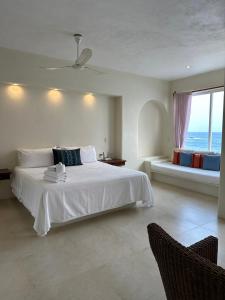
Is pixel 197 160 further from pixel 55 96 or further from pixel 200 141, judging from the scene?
pixel 55 96

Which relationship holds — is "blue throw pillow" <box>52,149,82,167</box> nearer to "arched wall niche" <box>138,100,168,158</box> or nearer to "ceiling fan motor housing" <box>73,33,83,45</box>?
"ceiling fan motor housing" <box>73,33,83,45</box>

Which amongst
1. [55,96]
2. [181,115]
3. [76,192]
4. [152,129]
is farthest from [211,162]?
[55,96]

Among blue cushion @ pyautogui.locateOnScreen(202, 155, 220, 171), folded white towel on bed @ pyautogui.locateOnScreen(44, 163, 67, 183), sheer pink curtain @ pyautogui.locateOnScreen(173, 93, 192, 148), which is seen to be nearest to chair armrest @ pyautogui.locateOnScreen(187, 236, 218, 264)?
folded white towel on bed @ pyautogui.locateOnScreen(44, 163, 67, 183)

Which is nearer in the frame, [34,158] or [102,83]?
[34,158]

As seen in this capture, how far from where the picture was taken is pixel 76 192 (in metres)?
3.05

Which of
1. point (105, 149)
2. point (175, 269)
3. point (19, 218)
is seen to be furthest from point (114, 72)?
point (175, 269)

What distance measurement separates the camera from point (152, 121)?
6.30 m

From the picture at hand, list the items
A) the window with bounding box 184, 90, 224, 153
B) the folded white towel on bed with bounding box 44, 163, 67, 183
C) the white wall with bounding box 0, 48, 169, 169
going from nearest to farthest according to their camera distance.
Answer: the folded white towel on bed with bounding box 44, 163, 67, 183, the white wall with bounding box 0, 48, 169, 169, the window with bounding box 184, 90, 224, 153

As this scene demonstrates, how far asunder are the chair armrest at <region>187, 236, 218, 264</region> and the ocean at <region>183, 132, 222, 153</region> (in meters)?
4.06

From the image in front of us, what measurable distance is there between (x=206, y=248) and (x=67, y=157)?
3.22 meters

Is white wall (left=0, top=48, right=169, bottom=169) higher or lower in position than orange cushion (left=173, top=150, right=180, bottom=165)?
higher

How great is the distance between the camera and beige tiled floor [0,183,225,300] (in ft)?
6.22

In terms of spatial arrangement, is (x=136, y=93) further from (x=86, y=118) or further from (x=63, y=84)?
(x=63, y=84)

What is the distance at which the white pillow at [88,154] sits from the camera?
187 inches
